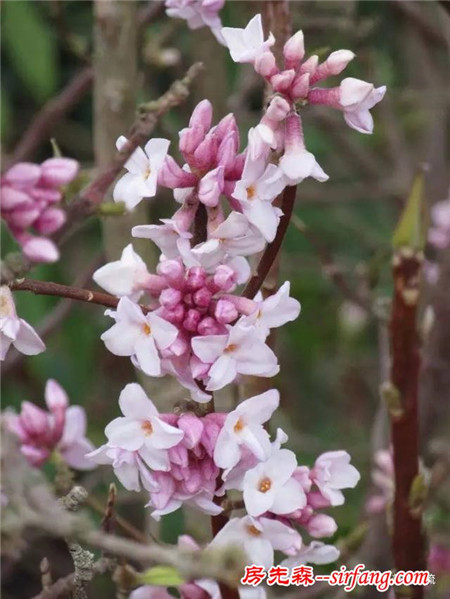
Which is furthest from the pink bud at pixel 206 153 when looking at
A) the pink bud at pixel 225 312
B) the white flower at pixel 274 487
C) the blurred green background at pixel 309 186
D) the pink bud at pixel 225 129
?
the blurred green background at pixel 309 186

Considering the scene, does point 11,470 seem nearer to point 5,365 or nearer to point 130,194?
point 130,194

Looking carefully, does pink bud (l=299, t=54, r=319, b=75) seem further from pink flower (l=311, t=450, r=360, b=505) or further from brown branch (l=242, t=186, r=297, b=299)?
pink flower (l=311, t=450, r=360, b=505)

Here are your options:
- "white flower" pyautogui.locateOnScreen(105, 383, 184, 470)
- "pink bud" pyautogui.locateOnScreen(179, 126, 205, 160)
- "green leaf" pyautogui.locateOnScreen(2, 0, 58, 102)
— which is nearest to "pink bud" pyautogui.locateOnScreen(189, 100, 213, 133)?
"pink bud" pyautogui.locateOnScreen(179, 126, 205, 160)

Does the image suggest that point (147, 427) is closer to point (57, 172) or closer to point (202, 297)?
point (202, 297)

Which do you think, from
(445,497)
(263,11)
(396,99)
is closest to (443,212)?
(396,99)

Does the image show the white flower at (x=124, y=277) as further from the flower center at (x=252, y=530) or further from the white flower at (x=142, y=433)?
the flower center at (x=252, y=530)

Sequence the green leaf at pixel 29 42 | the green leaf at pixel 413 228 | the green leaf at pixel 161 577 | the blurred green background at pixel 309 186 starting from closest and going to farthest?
the green leaf at pixel 161 577, the green leaf at pixel 413 228, the blurred green background at pixel 309 186, the green leaf at pixel 29 42
